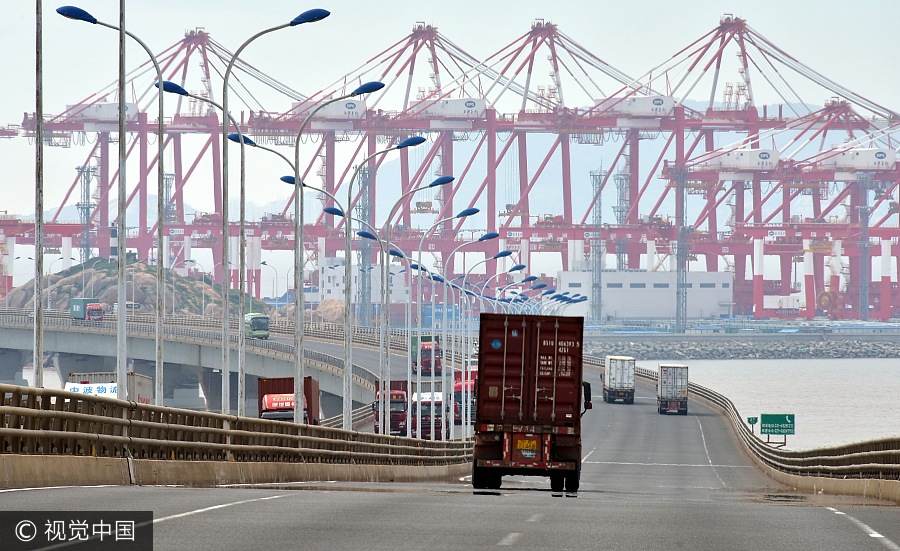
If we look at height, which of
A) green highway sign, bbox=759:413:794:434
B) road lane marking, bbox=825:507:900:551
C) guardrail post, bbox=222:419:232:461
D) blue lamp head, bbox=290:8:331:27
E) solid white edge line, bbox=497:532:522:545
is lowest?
green highway sign, bbox=759:413:794:434

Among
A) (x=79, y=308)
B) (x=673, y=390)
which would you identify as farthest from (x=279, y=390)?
(x=79, y=308)

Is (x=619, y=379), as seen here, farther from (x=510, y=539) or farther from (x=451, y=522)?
(x=510, y=539)

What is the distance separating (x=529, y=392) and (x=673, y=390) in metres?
68.4

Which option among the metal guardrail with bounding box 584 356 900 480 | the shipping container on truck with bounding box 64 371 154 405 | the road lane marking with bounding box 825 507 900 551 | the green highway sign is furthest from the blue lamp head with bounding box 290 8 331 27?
the green highway sign

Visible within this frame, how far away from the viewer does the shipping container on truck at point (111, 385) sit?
47375 millimetres

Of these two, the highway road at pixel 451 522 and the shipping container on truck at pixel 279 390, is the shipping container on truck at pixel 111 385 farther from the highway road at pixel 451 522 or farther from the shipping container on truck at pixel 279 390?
the highway road at pixel 451 522

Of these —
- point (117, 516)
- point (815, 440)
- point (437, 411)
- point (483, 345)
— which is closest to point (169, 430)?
point (483, 345)

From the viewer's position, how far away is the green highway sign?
258 feet

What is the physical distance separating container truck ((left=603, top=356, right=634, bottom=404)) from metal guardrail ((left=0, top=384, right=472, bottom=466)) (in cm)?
6614

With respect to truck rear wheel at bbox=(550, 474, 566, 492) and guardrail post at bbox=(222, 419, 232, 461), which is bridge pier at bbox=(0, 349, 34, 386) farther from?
truck rear wheel at bbox=(550, 474, 566, 492)

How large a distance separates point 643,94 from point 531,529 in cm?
18642

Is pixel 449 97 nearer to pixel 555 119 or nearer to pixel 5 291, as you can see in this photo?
pixel 555 119

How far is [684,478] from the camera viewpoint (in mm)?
51969

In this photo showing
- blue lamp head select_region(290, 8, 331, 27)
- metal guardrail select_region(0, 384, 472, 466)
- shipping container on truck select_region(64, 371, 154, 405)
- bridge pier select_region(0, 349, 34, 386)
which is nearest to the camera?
metal guardrail select_region(0, 384, 472, 466)
